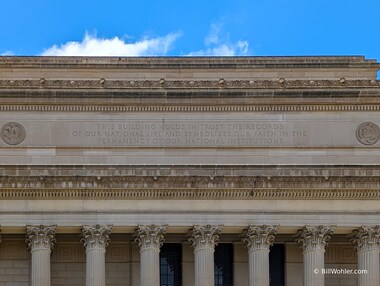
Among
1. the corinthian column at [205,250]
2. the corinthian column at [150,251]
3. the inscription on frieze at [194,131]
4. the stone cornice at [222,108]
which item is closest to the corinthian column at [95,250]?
the corinthian column at [150,251]

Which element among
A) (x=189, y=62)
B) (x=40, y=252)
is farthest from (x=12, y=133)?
(x=189, y=62)

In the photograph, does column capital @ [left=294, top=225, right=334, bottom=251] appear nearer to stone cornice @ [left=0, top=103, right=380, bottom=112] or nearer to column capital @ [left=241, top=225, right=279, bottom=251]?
column capital @ [left=241, top=225, right=279, bottom=251]

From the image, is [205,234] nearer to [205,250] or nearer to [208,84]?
[205,250]

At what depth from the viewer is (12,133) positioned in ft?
226

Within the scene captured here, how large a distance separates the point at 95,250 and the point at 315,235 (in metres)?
10.5

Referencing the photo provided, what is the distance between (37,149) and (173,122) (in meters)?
6.92

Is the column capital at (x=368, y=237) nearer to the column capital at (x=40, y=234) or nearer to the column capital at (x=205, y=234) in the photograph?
the column capital at (x=205, y=234)

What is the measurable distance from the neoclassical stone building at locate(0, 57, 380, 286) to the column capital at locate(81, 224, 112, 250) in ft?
0.22

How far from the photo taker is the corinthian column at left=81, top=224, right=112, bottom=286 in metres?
65.8

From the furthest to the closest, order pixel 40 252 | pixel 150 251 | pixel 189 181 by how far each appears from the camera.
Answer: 1. pixel 189 181
2. pixel 150 251
3. pixel 40 252

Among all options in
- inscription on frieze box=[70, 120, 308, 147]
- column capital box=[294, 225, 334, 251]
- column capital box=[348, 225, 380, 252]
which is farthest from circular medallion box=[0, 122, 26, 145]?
column capital box=[348, 225, 380, 252]

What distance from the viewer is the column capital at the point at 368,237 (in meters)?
66.5

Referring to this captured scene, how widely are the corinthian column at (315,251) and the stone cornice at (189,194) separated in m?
1.56

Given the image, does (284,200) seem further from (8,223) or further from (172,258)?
(8,223)
